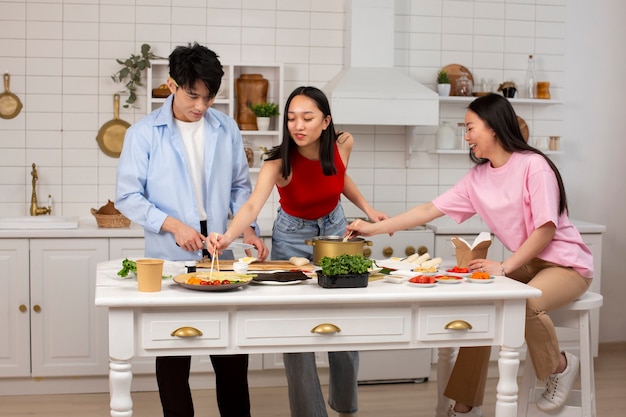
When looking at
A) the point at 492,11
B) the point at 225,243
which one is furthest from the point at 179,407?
the point at 492,11

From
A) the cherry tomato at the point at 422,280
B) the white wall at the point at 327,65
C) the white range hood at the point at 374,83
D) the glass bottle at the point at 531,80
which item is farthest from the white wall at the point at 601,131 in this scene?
the cherry tomato at the point at 422,280

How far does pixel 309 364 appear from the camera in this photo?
3.29 m

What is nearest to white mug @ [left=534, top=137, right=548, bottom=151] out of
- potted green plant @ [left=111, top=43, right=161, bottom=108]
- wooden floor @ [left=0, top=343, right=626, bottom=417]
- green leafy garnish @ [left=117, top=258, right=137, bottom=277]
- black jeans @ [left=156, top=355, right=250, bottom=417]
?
wooden floor @ [left=0, top=343, right=626, bottom=417]

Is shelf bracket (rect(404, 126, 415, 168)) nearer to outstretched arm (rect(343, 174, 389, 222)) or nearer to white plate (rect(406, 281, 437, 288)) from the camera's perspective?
outstretched arm (rect(343, 174, 389, 222))

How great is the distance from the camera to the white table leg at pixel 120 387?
2518 millimetres

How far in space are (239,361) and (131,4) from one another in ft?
8.33

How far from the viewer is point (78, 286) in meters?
4.35

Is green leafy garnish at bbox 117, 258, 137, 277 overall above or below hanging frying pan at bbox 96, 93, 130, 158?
below

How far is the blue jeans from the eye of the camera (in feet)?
10.8

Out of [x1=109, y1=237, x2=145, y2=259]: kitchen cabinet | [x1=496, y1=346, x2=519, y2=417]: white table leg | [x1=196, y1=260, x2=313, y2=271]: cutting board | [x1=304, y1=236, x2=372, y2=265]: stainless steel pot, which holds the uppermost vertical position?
[x1=304, y1=236, x2=372, y2=265]: stainless steel pot

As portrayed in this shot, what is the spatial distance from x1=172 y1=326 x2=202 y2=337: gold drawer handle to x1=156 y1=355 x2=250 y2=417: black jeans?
0.51 m

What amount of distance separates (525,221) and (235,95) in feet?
7.50

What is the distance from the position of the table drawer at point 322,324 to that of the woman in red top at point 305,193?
1.50 ft

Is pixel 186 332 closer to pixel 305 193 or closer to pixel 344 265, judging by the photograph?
pixel 344 265
